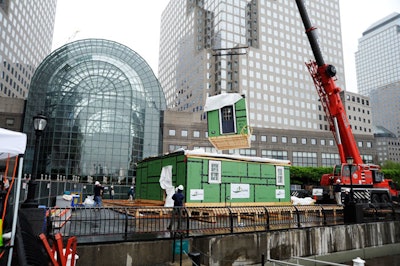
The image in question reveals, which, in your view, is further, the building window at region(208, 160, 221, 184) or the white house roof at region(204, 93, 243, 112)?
the white house roof at region(204, 93, 243, 112)

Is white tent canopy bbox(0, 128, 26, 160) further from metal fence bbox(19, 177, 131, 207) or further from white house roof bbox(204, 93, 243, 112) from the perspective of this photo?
white house roof bbox(204, 93, 243, 112)

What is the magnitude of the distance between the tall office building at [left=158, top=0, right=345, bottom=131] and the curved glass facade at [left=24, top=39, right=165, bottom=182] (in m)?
40.7

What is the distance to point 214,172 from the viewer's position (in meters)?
→ 17.9

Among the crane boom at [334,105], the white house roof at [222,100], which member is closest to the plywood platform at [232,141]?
the white house roof at [222,100]

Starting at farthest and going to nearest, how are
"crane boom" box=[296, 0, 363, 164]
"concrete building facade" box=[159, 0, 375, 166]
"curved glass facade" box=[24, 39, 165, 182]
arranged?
"concrete building facade" box=[159, 0, 375, 166] → "curved glass facade" box=[24, 39, 165, 182] → "crane boom" box=[296, 0, 363, 164]

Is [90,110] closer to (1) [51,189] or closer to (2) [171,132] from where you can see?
(2) [171,132]

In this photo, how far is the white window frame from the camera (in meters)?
20.6

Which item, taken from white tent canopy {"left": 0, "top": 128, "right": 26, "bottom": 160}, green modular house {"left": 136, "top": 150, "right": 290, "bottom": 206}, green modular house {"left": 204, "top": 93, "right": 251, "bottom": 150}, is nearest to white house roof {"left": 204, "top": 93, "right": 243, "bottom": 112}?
green modular house {"left": 204, "top": 93, "right": 251, "bottom": 150}

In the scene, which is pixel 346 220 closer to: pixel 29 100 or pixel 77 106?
pixel 77 106

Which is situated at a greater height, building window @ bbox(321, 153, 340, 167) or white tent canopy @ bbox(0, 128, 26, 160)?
building window @ bbox(321, 153, 340, 167)

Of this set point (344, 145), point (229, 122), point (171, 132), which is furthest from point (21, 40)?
point (344, 145)

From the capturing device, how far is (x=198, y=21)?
11281 cm

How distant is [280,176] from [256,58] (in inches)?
3442

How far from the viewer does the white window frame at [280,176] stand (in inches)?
810
